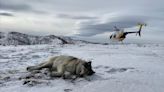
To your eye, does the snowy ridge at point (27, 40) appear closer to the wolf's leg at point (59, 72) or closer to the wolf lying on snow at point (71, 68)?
the wolf lying on snow at point (71, 68)

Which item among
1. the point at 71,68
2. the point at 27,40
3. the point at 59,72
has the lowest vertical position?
the point at 27,40

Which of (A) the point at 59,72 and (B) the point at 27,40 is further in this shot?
(B) the point at 27,40

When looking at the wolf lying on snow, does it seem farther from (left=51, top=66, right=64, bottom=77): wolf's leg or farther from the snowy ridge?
the snowy ridge

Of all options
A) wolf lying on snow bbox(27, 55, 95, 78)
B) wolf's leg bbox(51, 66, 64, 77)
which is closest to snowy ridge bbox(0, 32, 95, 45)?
wolf lying on snow bbox(27, 55, 95, 78)

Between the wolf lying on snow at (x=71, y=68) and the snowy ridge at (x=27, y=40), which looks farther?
the snowy ridge at (x=27, y=40)

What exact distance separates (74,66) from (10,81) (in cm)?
234

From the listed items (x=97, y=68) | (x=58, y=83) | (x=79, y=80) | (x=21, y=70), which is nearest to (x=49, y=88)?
(x=58, y=83)

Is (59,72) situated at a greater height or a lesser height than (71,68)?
lesser

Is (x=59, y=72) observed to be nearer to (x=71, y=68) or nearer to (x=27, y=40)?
(x=71, y=68)

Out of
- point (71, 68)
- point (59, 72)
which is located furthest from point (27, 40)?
point (71, 68)

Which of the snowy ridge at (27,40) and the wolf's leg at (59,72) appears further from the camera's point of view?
the snowy ridge at (27,40)

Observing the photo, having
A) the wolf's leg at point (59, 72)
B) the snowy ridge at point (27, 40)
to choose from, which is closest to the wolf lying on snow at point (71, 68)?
the wolf's leg at point (59, 72)

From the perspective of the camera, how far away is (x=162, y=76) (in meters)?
11.9

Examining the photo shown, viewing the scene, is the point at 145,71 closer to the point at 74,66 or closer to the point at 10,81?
the point at 74,66
